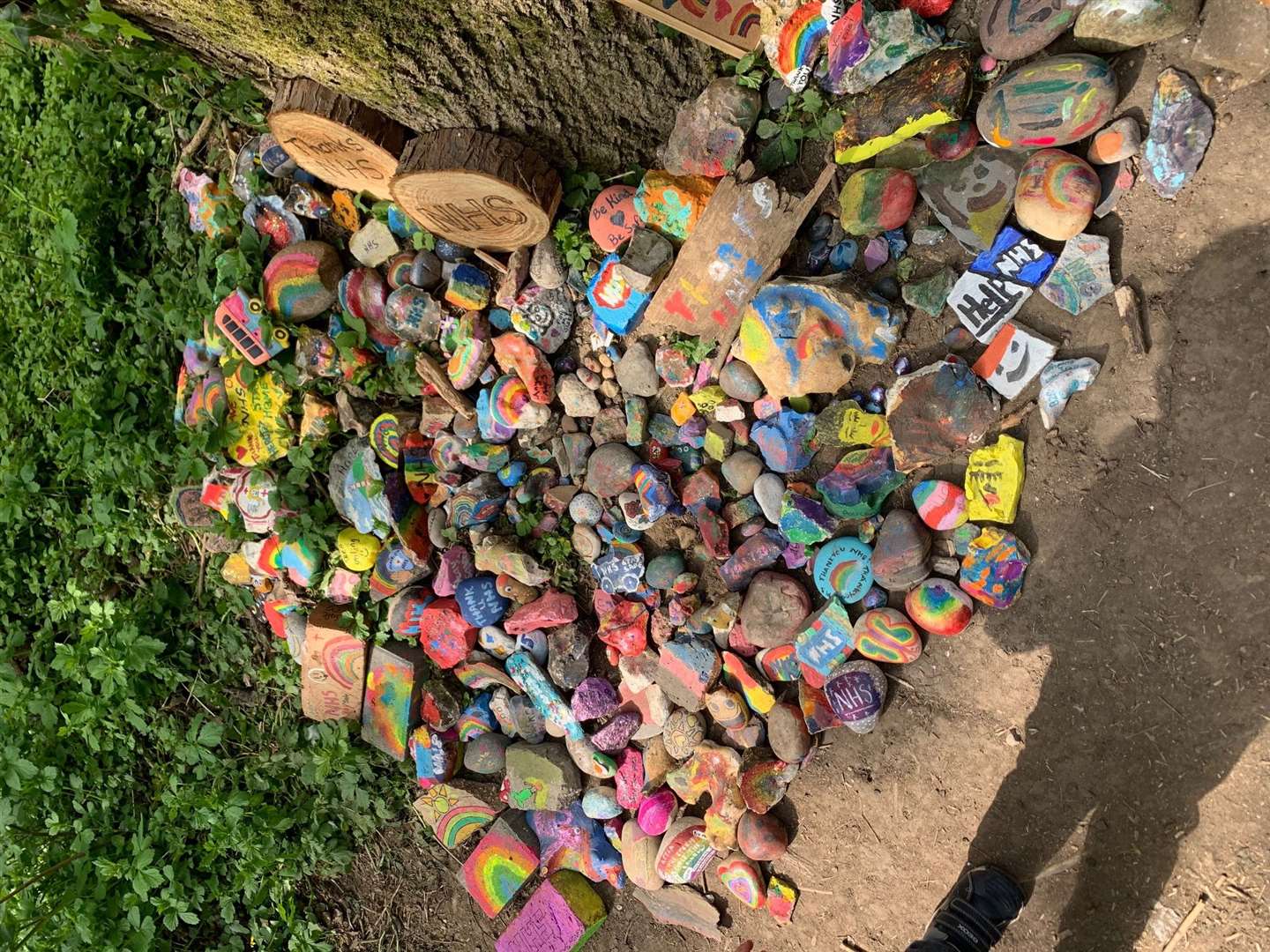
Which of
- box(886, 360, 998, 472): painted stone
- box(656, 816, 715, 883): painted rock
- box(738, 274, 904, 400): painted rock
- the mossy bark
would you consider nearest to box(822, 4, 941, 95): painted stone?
the mossy bark

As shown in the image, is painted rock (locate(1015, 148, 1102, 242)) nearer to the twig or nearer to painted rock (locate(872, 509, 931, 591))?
painted rock (locate(872, 509, 931, 591))

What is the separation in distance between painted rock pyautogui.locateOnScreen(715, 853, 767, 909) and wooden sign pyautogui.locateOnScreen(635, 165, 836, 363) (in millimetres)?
1449

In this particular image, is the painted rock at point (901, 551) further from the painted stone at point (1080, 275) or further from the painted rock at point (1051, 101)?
the painted rock at point (1051, 101)

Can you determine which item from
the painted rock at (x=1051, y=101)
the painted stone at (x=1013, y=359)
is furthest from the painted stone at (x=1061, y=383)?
the painted rock at (x=1051, y=101)

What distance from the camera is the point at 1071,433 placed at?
1.86 metres

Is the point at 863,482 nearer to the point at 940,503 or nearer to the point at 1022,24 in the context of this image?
the point at 940,503

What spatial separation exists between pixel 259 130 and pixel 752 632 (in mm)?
A: 2535

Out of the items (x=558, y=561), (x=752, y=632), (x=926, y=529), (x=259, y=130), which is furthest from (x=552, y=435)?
(x=259, y=130)

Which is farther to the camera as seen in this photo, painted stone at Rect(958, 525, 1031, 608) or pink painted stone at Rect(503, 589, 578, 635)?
pink painted stone at Rect(503, 589, 578, 635)

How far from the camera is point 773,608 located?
2168 mm

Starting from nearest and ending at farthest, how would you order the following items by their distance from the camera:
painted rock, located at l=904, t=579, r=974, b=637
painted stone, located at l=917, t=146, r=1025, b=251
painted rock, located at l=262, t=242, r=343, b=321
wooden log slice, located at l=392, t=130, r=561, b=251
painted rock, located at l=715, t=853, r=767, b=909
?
painted stone, located at l=917, t=146, r=1025, b=251 → painted rock, located at l=904, t=579, r=974, b=637 → wooden log slice, located at l=392, t=130, r=561, b=251 → painted rock, located at l=715, t=853, r=767, b=909 → painted rock, located at l=262, t=242, r=343, b=321

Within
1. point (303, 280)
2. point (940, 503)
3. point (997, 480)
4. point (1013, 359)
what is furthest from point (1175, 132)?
point (303, 280)

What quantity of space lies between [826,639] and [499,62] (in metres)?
1.74

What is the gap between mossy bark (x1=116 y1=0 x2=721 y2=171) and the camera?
6.62 feet
